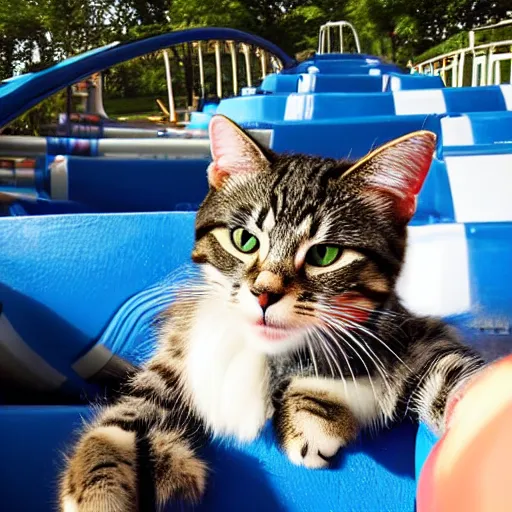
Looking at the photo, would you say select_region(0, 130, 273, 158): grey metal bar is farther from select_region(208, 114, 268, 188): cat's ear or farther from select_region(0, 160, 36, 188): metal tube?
select_region(208, 114, 268, 188): cat's ear

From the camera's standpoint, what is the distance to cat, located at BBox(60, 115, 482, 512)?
0.51 m

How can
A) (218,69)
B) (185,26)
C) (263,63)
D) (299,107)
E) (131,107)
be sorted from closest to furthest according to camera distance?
1. (131,107)
2. (299,107)
3. (185,26)
4. (218,69)
5. (263,63)

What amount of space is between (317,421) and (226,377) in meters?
0.10

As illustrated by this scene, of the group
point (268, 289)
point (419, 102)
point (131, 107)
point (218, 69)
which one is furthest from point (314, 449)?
point (218, 69)

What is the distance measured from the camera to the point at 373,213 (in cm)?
54

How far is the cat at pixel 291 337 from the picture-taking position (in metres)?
0.51

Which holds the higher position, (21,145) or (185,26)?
(185,26)

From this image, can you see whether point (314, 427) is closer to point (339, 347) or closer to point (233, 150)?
point (339, 347)

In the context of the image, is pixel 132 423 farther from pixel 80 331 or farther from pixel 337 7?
pixel 337 7

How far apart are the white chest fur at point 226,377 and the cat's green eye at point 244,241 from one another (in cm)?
6

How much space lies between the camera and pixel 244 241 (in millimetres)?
548

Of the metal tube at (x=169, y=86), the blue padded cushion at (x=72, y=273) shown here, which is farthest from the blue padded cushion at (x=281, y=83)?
the blue padded cushion at (x=72, y=273)

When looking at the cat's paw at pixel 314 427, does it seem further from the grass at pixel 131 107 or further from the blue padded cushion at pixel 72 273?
the grass at pixel 131 107

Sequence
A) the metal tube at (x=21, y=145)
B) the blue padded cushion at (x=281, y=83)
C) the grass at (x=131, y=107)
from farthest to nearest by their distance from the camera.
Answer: the blue padded cushion at (x=281, y=83)
the grass at (x=131, y=107)
the metal tube at (x=21, y=145)
